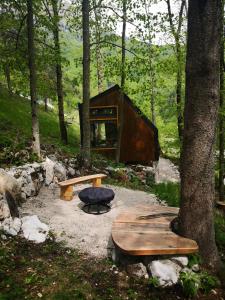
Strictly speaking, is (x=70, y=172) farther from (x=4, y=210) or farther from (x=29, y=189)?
(x=4, y=210)

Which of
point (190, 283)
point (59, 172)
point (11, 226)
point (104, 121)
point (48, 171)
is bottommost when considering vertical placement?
point (190, 283)

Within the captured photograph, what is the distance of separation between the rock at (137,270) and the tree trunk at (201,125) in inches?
39.5

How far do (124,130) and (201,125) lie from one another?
581 inches

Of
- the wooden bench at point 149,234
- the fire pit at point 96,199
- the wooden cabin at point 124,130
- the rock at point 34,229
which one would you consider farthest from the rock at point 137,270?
the wooden cabin at point 124,130

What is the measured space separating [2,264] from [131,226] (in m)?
2.56

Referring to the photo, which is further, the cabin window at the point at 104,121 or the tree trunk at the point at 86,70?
the cabin window at the point at 104,121

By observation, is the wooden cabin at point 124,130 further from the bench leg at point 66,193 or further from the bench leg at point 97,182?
the bench leg at point 66,193

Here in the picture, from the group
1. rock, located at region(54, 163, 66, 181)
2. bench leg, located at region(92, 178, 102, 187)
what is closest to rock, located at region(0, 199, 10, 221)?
rock, located at region(54, 163, 66, 181)

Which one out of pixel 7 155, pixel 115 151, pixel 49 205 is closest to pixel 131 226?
pixel 49 205

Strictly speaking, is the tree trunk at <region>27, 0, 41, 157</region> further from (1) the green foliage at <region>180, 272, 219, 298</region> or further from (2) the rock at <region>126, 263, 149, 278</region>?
(1) the green foliage at <region>180, 272, 219, 298</region>

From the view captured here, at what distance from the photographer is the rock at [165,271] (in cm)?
523

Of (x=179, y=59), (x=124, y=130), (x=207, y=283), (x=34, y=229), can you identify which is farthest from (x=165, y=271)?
(x=124, y=130)

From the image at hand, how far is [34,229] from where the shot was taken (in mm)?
6984

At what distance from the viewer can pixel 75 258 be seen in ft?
20.2
